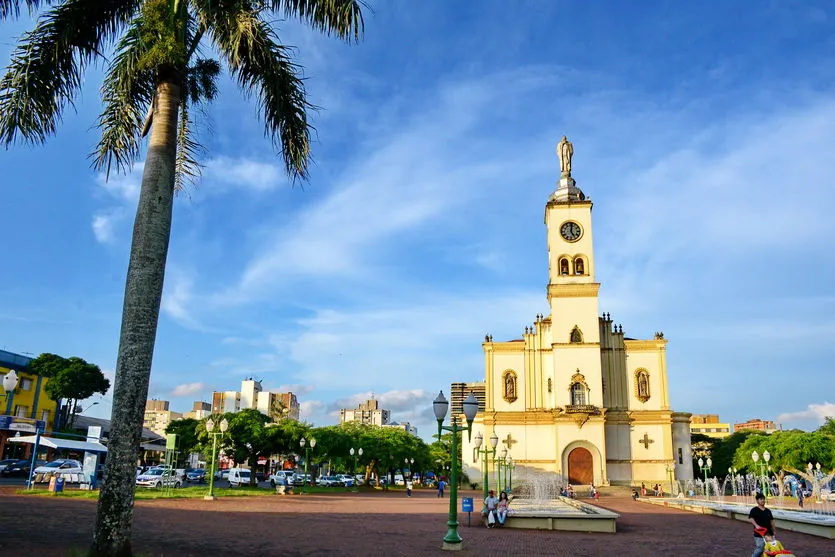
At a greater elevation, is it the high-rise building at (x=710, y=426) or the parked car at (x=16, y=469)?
the high-rise building at (x=710, y=426)

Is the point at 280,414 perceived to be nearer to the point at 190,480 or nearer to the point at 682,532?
the point at 190,480

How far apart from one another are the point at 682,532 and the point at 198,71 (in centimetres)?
1810

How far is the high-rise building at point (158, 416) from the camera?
15988cm

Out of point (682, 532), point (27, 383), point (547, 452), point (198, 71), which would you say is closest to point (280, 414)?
point (27, 383)

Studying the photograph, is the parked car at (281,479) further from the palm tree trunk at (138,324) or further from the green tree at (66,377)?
the palm tree trunk at (138,324)

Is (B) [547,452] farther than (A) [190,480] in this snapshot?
No

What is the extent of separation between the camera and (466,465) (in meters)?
54.9

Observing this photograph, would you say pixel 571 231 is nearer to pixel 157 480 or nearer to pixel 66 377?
pixel 157 480

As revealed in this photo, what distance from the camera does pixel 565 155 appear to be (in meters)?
57.2

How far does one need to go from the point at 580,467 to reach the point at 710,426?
105 m

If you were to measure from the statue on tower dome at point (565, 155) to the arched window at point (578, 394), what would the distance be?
60.4ft

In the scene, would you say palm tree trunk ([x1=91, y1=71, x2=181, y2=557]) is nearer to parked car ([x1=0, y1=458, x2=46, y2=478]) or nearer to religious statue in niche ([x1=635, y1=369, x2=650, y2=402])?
parked car ([x1=0, y1=458, x2=46, y2=478])

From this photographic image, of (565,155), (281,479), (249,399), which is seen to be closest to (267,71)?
(281,479)

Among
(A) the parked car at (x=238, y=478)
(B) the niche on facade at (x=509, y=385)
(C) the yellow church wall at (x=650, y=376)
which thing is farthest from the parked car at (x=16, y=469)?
(C) the yellow church wall at (x=650, y=376)
